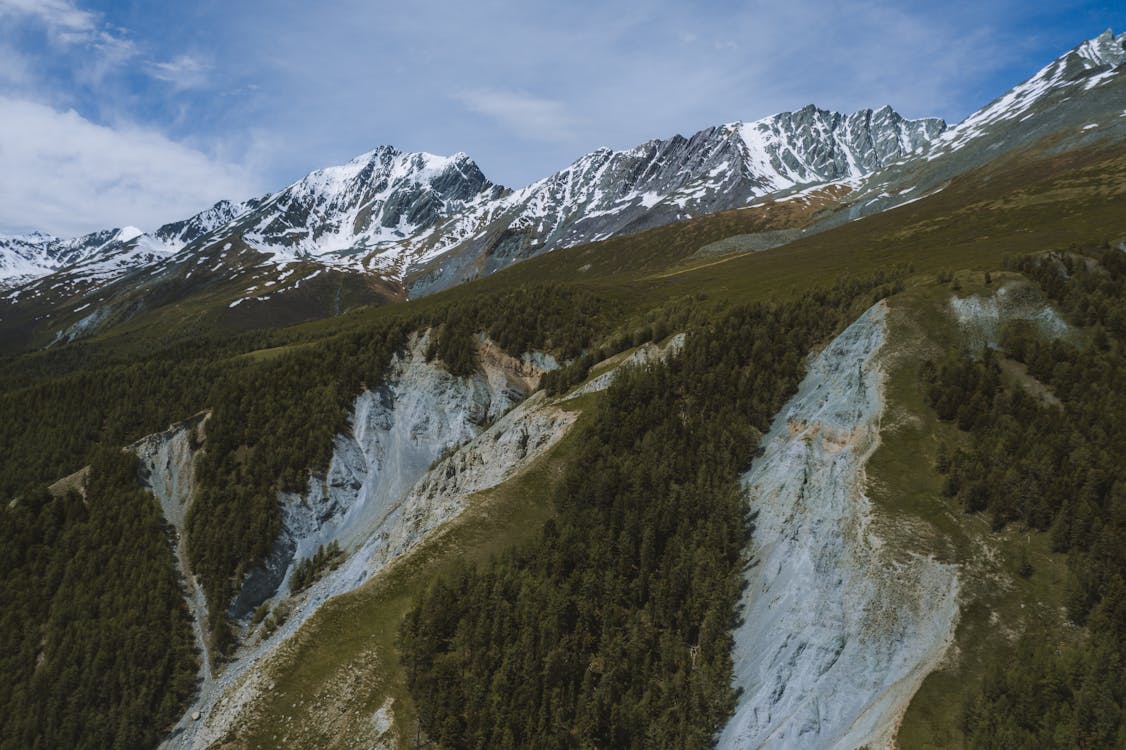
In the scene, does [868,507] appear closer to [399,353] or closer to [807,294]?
[807,294]

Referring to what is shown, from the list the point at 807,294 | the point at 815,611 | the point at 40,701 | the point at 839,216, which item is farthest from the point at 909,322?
the point at 839,216

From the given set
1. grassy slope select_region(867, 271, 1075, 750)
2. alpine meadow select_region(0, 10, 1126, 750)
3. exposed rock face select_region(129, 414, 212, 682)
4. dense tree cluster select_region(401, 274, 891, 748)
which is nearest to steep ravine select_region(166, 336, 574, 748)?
alpine meadow select_region(0, 10, 1126, 750)

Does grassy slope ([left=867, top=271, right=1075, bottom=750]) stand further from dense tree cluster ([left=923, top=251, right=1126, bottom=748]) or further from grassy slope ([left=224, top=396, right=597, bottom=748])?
grassy slope ([left=224, top=396, right=597, bottom=748])

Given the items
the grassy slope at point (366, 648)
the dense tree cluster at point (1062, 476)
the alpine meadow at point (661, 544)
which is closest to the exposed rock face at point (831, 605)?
the alpine meadow at point (661, 544)

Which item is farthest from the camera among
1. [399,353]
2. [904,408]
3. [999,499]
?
[399,353]

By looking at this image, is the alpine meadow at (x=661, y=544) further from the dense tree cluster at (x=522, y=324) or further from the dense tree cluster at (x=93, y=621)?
the dense tree cluster at (x=522, y=324)

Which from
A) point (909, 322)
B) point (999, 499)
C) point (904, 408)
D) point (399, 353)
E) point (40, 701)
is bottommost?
point (40, 701)

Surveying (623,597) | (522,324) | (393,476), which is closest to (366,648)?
(623,597)
